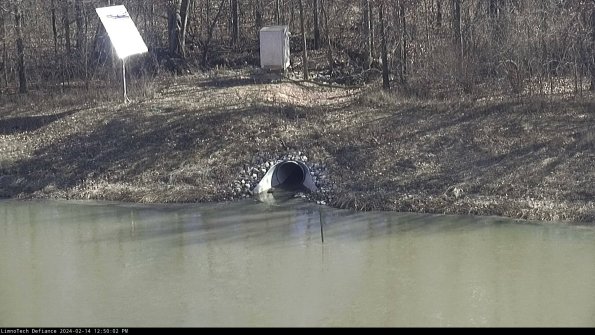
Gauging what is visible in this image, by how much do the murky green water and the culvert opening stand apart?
1369 mm

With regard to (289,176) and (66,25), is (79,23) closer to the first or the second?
(66,25)

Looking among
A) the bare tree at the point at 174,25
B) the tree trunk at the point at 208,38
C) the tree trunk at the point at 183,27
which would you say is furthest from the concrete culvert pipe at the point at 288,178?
the bare tree at the point at 174,25

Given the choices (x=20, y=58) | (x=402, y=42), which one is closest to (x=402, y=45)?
(x=402, y=42)

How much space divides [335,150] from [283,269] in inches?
242

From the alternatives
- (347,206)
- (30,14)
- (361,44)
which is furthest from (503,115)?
(30,14)

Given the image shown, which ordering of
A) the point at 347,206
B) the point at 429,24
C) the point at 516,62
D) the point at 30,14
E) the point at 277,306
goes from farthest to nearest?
1. the point at 30,14
2. the point at 429,24
3. the point at 516,62
4. the point at 347,206
5. the point at 277,306

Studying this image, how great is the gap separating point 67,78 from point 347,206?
1205 centimetres

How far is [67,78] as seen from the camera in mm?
25359

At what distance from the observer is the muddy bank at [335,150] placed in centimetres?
1666

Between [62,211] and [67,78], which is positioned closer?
[62,211]

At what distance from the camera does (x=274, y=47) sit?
2377 centimetres

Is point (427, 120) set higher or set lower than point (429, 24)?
lower

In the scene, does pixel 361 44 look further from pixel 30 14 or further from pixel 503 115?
pixel 30 14

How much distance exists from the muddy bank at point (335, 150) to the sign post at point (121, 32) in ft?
4.39
